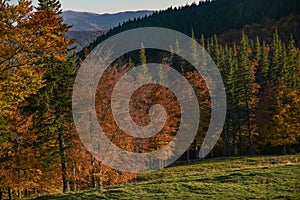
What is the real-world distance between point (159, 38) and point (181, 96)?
A: 380 ft

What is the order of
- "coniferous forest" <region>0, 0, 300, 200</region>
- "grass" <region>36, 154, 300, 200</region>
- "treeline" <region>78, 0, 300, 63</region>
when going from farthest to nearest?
"treeline" <region>78, 0, 300, 63</region> → "grass" <region>36, 154, 300, 200</region> → "coniferous forest" <region>0, 0, 300, 200</region>

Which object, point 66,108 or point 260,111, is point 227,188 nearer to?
point 66,108

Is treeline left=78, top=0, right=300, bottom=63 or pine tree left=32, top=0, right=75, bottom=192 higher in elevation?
treeline left=78, top=0, right=300, bottom=63

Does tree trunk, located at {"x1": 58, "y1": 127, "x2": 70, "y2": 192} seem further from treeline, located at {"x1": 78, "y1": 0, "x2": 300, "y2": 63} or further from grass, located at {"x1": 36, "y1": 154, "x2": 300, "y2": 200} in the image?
treeline, located at {"x1": 78, "y1": 0, "x2": 300, "y2": 63}

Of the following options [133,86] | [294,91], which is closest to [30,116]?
[133,86]

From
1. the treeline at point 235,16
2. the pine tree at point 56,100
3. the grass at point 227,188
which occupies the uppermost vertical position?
the treeline at point 235,16

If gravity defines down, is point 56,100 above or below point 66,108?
above

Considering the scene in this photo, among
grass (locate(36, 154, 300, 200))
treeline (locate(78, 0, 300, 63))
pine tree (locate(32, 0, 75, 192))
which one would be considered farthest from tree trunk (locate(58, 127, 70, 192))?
treeline (locate(78, 0, 300, 63))

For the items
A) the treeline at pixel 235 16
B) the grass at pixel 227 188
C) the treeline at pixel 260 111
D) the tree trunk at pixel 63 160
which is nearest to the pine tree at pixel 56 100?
the tree trunk at pixel 63 160

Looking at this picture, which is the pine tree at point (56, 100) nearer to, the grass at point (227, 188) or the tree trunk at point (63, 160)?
the tree trunk at point (63, 160)

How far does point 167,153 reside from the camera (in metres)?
39.6

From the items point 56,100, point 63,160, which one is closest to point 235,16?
point 56,100

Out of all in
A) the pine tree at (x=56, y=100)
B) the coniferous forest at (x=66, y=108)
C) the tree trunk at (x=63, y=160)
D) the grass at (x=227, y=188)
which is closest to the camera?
the coniferous forest at (x=66, y=108)

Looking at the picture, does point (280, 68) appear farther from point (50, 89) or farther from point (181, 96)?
point (50, 89)
